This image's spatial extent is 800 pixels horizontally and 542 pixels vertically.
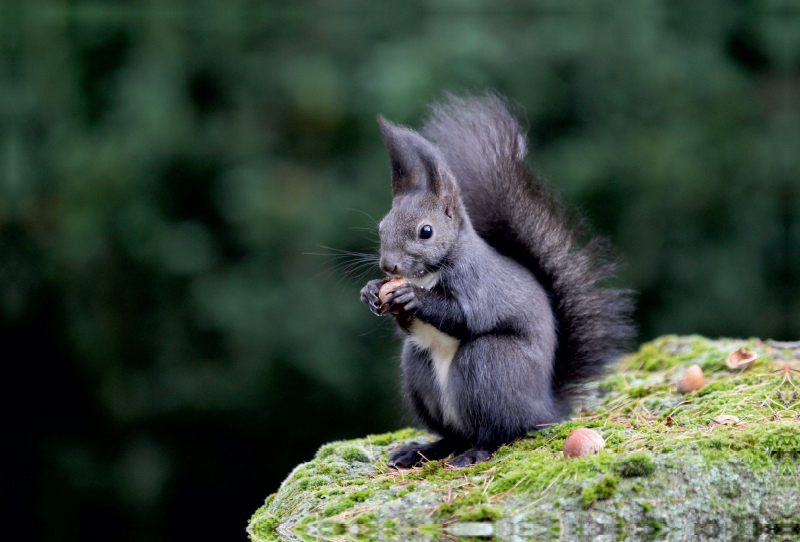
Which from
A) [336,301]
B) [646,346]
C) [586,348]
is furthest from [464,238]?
[336,301]

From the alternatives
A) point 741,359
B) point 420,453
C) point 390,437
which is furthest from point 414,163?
point 741,359

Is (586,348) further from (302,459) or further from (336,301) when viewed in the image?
(302,459)

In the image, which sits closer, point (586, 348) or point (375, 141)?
Answer: point (586, 348)

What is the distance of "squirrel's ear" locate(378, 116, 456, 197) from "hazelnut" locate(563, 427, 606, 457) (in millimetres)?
624

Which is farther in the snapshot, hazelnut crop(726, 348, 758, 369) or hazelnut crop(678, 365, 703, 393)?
hazelnut crop(726, 348, 758, 369)

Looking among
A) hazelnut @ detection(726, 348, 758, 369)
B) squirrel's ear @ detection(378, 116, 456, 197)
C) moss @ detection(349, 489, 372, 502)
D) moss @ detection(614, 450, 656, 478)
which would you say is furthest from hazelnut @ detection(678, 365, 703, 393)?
moss @ detection(349, 489, 372, 502)

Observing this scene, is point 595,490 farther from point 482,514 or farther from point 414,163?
point 414,163

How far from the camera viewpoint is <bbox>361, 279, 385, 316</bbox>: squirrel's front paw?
6.48 feet

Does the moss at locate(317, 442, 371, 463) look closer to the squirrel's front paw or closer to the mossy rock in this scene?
the mossy rock

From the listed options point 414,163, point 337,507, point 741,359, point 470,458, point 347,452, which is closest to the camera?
point 337,507

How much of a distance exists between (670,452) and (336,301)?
2169 mm

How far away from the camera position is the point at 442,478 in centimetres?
191

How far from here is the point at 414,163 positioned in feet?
6.97

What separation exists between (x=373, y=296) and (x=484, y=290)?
26 cm
